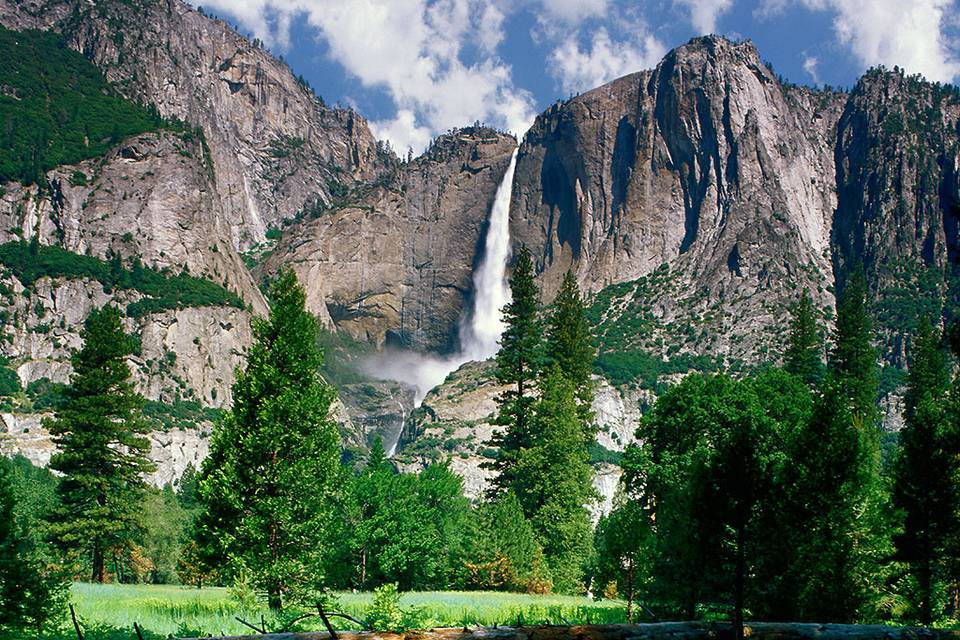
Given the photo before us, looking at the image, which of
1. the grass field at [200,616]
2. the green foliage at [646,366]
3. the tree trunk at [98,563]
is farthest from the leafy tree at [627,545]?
the green foliage at [646,366]

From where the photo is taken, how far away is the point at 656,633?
37.6 feet

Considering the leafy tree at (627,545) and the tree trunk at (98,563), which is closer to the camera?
the leafy tree at (627,545)

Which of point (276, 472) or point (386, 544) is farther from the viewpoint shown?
point (386, 544)

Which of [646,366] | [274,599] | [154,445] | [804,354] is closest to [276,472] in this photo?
[274,599]

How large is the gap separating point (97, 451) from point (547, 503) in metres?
24.7

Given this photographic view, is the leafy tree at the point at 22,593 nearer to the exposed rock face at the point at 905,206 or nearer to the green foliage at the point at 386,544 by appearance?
the green foliage at the point at 386,544

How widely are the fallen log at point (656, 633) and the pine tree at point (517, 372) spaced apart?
3802 centimetres

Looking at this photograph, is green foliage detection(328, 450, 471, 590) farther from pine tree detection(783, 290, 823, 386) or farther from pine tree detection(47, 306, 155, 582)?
pine tree detection(783, 290, 823, 386)

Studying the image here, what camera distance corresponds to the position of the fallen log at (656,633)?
1038cm

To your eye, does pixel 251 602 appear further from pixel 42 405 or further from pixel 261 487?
pixel 42 405

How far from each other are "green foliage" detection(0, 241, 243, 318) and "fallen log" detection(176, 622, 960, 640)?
172561 mm

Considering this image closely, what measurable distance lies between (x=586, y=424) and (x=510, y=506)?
14130 millimetres

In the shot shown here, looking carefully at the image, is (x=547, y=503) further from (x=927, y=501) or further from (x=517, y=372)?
(x=927, y=501)

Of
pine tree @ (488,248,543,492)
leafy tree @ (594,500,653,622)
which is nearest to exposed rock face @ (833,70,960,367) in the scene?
pine tree @ (488,248,543,492)
